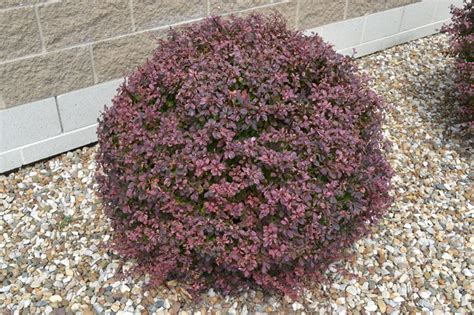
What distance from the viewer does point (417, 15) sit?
5648mm

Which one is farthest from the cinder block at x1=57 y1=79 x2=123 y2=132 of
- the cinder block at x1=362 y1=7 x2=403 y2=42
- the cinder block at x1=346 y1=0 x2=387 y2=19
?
the cinder block at x1=362 y1=7 x2=403 y2=42

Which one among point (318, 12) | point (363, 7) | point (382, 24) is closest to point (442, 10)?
point (382, 24)

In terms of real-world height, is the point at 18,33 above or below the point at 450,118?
above

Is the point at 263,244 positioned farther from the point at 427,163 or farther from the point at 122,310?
the point at 427,163

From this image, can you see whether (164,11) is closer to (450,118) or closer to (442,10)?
(450,118)

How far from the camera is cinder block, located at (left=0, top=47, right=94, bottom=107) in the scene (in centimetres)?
320

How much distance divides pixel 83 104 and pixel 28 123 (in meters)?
0.39

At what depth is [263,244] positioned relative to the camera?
2150 millimetres

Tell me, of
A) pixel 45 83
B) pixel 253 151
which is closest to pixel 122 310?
pixel 253 151

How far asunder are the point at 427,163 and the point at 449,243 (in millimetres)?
830

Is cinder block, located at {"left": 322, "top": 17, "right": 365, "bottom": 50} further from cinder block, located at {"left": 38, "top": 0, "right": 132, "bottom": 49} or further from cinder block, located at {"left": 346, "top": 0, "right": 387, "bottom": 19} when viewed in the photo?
cinder block, located at {"left": 38, "top": 0, "right": 132, "bottom": 49}

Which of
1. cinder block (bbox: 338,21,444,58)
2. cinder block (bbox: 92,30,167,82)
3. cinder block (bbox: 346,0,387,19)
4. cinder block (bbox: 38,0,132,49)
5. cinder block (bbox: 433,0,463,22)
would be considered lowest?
cinder block (bbox: 338,21,444,58)

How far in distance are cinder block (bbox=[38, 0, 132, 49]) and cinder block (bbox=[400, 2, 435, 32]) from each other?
3346mm

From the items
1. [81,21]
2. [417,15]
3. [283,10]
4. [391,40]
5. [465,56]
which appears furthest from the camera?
[417,15]
